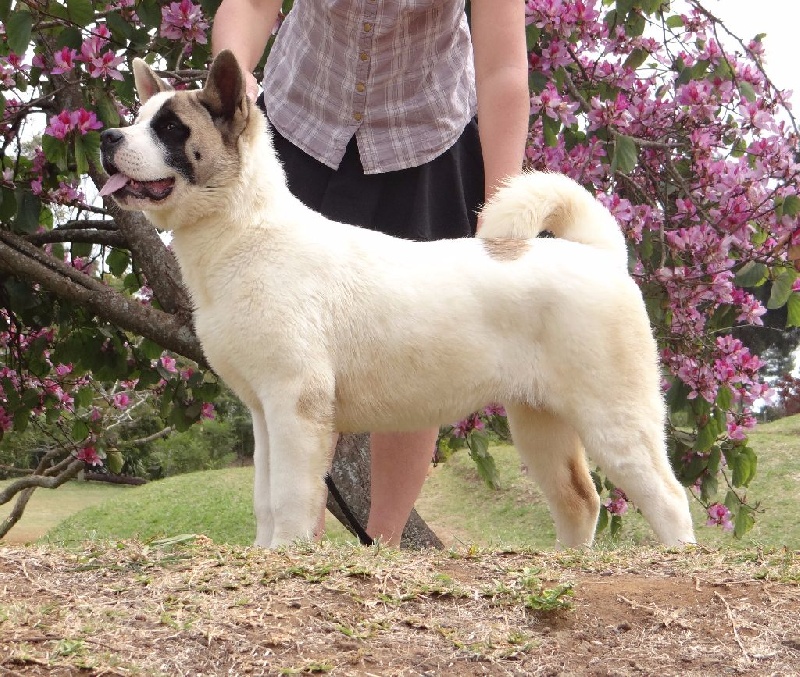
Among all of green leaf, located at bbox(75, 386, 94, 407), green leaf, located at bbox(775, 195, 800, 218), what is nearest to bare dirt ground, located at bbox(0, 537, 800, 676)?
green leaf, located at bbox(775, 195, 800, 218)

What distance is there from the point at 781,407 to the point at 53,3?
43.3 ft

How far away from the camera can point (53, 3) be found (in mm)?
4723

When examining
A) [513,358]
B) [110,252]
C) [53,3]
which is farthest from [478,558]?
[110,252]

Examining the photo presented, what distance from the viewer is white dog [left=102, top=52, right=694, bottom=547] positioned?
322 cm

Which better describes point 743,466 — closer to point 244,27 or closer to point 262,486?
point 262,486

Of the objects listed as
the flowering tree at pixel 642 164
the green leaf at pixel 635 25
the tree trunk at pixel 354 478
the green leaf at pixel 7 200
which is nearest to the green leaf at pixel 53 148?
the flowering tree at pixel 642 164

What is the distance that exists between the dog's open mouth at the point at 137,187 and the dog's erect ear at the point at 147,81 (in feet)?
1.58

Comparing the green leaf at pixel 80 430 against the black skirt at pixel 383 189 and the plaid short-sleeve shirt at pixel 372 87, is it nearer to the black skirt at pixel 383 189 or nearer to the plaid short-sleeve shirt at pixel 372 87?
the black skirt at pixel 383 189

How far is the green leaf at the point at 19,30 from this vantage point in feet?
13.9

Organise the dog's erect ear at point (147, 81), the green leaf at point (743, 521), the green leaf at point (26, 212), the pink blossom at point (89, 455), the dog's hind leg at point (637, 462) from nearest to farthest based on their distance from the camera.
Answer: the dog's hind leg at point (637, 462) < the dog's erect ear at point (147, 81) < the green leaf at point (743, 521) < the green leaf at point (26, 212) < the pink blossom at point (89, 455)

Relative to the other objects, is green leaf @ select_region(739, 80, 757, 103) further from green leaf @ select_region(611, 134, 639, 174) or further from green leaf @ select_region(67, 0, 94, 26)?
green leaf @ select_region(67, 0, 94, 26)

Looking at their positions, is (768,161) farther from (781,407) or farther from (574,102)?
(781,407)

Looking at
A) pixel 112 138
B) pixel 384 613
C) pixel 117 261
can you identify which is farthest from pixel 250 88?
pixel 117 261

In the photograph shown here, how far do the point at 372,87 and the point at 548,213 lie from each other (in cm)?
89
